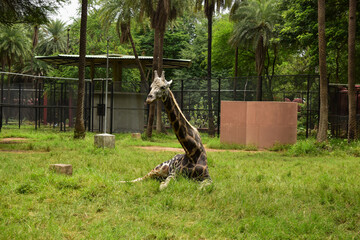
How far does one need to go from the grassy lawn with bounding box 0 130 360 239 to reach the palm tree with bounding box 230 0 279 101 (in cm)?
2859

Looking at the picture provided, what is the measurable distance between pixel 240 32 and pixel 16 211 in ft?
114

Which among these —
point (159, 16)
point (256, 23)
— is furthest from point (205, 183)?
point (256, 23)

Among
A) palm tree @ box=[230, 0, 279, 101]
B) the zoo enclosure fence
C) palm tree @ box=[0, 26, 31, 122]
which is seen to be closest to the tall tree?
the zoo enclosure fence

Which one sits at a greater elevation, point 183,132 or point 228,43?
point 228,43

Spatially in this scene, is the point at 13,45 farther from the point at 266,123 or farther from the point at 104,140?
the point at 266,123

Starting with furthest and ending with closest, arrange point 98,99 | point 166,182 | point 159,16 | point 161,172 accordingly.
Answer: point 98,99, point 159,16, point 161,172, point 166,182

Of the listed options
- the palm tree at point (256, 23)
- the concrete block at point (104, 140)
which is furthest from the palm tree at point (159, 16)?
the palm tree at point (256, 23)

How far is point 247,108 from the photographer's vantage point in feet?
66.0

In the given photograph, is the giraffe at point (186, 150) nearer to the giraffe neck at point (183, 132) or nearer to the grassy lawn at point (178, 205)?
the giraffe neck at point (183, 132)

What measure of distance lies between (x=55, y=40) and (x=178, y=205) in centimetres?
5873

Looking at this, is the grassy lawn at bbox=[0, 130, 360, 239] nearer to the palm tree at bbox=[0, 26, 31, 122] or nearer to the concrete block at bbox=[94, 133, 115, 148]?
the concrete block at bbox=[94, 133, 115, 148]

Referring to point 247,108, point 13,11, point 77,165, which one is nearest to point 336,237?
point 77,165

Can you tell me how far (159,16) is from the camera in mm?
24781

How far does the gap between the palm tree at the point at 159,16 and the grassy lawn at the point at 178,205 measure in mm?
13789
